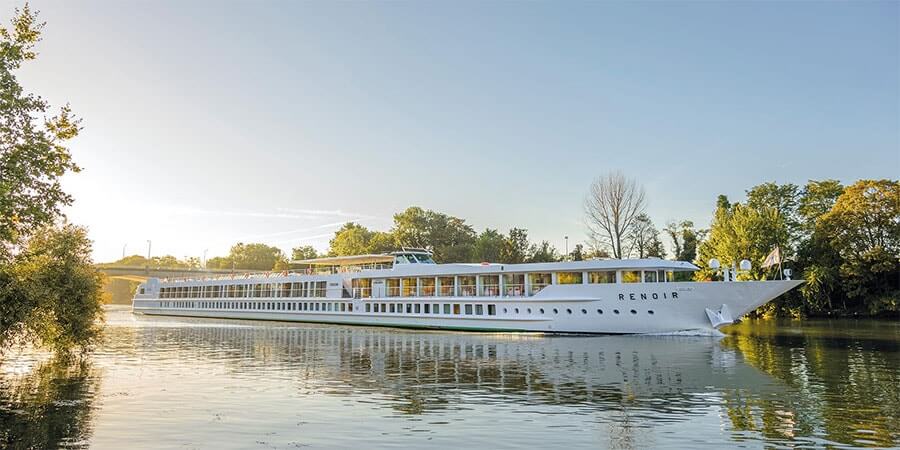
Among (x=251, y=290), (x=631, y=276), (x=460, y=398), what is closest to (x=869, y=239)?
(x=631, y=276)

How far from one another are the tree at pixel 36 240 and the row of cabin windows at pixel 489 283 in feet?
80.7

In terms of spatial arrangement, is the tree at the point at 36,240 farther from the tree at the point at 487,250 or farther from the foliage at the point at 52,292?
the tree at the point at 487,250

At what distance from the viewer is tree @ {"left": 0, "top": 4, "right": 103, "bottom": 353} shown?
16469mm

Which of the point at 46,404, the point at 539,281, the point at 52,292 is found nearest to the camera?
the point at 46,404

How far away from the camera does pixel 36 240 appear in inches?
893

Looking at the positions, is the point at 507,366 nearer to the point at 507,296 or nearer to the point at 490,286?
the point at 507,296

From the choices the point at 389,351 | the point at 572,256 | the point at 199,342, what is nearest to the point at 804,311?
the point at 572,256

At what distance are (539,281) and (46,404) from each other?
95.8 feet

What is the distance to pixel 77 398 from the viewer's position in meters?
16.1

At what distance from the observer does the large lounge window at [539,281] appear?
1516 inches

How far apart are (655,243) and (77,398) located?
233 feet

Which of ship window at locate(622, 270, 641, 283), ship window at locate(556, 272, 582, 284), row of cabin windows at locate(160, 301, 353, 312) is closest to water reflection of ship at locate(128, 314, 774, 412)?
ship window at locate(622, 270, 641, 283)

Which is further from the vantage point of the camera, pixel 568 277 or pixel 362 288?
pixel 362 288

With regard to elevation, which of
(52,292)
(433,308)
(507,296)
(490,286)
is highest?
(490,286)
